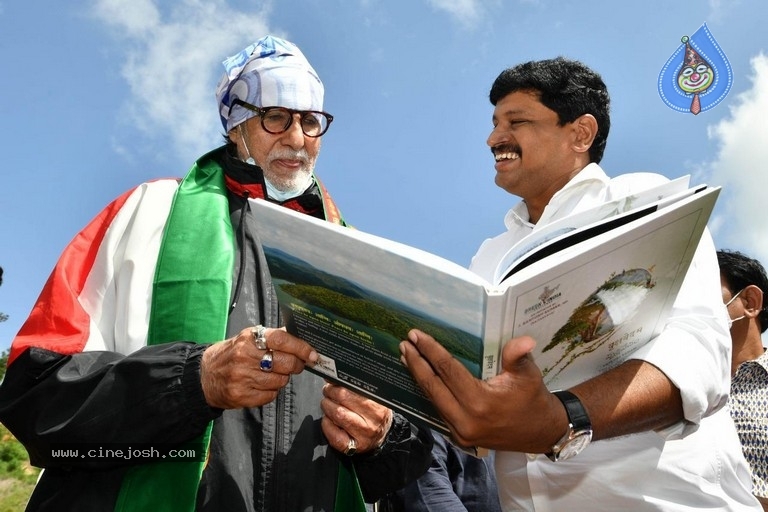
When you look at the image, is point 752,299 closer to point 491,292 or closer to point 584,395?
point 584,395

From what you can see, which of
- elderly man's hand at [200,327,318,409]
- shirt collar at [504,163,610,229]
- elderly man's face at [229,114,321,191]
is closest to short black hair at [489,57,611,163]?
shirt collar at [504,163,610,229]

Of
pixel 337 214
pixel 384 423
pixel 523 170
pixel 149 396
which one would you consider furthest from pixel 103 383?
pixel 523 170

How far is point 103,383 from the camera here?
2037 millimetres

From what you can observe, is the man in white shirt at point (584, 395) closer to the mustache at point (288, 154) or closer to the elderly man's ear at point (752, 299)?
the mustache at point (288, 154)

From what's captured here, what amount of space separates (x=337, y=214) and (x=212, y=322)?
100 cm

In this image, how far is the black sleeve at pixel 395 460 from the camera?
2.47 m

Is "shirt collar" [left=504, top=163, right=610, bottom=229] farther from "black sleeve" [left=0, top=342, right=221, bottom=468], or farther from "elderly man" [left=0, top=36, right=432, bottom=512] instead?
"black sleeve" [left=0, top=342, right=221, bottom=468]

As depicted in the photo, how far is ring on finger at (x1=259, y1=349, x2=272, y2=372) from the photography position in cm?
192

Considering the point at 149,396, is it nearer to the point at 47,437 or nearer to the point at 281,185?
the point at 47,437

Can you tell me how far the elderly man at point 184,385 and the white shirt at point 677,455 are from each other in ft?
1.56

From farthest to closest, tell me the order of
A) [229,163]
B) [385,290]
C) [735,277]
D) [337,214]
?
[735,277]
[337,214]
[229,163]
[385,290]

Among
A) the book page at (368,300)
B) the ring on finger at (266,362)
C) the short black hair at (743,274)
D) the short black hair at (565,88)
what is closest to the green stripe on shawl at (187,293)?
the ring on finger at (266,362)

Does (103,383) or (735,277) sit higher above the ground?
(735,277)

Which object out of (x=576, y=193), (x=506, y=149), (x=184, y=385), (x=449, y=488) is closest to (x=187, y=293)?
(x=184, y=385)
